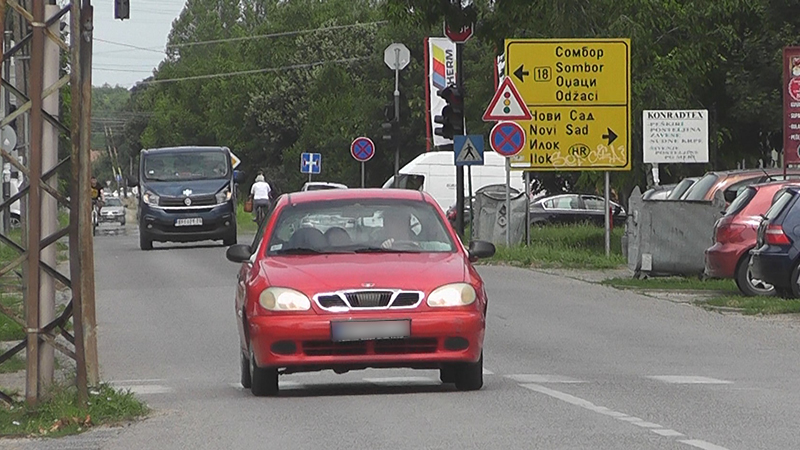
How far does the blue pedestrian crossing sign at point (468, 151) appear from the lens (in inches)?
1309

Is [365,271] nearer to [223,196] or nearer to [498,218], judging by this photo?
[498,218]

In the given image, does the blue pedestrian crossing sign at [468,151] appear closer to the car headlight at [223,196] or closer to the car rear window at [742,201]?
the car headlight at [223,196]

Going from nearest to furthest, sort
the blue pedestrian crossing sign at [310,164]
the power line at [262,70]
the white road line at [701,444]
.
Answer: the white road line at [701,444] → the blue pedestrian crossing sign at [310,164] → the power line at [262,70]

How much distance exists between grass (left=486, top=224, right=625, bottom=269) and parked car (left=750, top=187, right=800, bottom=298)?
27.5 ft

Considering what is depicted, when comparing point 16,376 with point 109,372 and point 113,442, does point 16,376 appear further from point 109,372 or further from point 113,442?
point 113,442

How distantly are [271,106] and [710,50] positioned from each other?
64.3 metres

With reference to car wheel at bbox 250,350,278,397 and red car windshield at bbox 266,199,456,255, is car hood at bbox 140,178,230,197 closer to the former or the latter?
red car windshield at bbox 266,199,456,255

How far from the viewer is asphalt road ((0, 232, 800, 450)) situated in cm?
951

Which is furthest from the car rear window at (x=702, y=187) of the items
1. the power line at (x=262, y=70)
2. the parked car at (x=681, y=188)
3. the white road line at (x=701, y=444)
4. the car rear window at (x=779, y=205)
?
the power line at (x=262, y=70)

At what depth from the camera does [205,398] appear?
12023 mm

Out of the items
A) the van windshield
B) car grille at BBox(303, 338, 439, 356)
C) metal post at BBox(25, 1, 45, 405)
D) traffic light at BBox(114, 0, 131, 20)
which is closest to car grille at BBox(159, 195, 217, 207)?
the van windshield

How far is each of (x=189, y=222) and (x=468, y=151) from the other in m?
7.10

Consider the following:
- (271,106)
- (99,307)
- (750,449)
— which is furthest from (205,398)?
(271,106)

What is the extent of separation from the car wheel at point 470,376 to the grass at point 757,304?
825 centimetres
